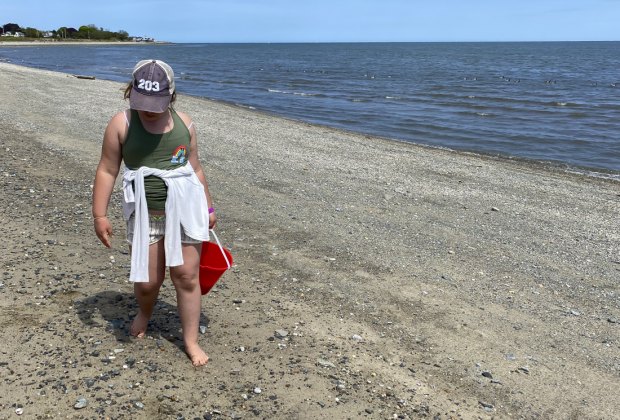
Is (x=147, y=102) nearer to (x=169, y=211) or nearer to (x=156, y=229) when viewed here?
(x=169, y=211)

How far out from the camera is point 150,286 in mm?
3746

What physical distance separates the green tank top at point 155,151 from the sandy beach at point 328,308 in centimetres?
110

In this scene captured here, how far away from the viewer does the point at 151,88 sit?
3285 millimetres

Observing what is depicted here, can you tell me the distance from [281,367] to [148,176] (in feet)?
4.86

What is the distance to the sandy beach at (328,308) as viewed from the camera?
357 centimetres

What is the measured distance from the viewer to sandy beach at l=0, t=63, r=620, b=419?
11.7 ft

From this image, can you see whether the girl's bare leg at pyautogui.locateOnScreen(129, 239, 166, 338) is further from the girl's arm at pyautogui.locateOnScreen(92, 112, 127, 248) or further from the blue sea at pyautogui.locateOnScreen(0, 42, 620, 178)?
the blue sea at pyautogui.locateOnScreen(0, 42, 620, 178)

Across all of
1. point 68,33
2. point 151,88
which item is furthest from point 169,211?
point 68,33

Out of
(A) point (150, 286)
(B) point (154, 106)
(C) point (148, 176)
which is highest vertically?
(B) point (154, 106)

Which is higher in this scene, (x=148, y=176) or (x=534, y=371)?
(x=148, y=176)

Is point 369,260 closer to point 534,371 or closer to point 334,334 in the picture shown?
point 334,334

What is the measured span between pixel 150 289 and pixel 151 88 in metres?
1.28

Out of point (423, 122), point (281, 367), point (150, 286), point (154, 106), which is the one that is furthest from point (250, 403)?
point (423, 122)

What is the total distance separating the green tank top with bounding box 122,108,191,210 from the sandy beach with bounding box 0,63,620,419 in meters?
1.10
